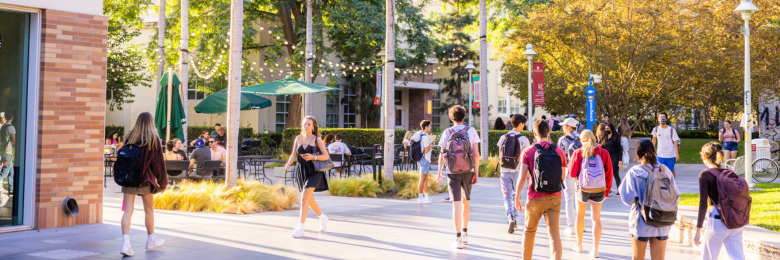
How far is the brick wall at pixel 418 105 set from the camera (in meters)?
37.2

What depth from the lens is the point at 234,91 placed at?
1041 centimetres

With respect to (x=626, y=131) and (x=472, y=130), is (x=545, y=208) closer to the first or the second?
(x=472, y=130)

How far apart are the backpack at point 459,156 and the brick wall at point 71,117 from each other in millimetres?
4776

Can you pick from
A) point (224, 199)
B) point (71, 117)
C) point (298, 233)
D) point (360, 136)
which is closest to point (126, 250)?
point (298, 233)

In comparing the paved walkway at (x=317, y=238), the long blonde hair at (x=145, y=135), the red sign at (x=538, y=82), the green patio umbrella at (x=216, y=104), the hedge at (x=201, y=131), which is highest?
the red sign at (x=538, y=82)

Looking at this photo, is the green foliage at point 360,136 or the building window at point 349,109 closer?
the green foliage at point 360,136

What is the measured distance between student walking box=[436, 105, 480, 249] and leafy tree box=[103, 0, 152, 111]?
2370 cm

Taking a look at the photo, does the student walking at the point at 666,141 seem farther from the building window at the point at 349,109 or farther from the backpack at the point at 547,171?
the building window at the point at 349,109

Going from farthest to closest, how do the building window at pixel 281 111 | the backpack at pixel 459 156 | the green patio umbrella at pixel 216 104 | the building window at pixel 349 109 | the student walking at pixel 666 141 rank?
the building window at pixel 349 109 < the building window at pixel 281 111 < the green patio umbrella at pixel 216 104 < the student walking at pixel 666 141 < the backpack at pixel 459 156

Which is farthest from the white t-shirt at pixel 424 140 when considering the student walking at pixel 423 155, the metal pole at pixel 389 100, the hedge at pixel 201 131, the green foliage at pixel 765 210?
the hedge at pixel 201 131

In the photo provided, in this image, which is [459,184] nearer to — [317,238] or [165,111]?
[317,238]

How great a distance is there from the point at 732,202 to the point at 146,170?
545 cm

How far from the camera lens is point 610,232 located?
8391 mm

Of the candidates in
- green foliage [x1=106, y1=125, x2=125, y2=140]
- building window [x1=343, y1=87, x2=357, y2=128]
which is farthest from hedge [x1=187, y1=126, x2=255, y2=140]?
building window [x1=343, y1=87, x2=357, y2=128]
